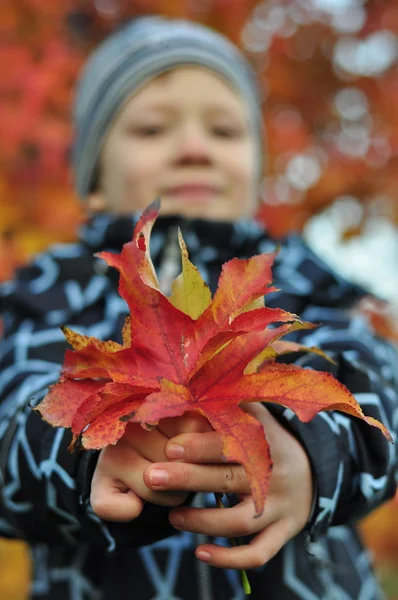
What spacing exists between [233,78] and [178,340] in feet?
2.35

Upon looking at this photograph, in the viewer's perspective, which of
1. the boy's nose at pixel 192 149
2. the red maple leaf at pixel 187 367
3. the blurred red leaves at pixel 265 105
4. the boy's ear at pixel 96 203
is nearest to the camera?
the red maple leaf at pixel 187 367

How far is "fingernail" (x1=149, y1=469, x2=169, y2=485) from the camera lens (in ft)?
1.40

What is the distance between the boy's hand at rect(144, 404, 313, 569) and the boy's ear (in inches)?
25.0

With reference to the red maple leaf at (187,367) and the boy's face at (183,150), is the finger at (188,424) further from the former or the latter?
the boy's face at (183,150)

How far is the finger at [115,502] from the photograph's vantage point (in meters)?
0.44

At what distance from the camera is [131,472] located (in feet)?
1.50

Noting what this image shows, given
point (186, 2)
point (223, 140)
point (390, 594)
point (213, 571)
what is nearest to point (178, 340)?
point (213, 571)

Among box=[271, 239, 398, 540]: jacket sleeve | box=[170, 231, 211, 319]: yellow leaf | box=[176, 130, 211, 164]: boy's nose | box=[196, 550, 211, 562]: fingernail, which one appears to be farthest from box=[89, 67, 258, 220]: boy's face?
box=[196, 550, 211, 562]: fingernail

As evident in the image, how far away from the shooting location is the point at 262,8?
1965mm

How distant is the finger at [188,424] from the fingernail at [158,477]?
0.03m

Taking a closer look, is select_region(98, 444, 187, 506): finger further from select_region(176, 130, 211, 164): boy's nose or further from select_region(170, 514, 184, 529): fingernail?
select_region(176, 130, 211, 164): boy's nose

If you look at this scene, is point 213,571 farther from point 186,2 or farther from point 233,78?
point 186,2

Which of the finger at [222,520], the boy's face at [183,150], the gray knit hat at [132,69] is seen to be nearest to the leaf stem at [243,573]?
the finger at [222,520]

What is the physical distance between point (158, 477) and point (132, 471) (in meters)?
0.04
